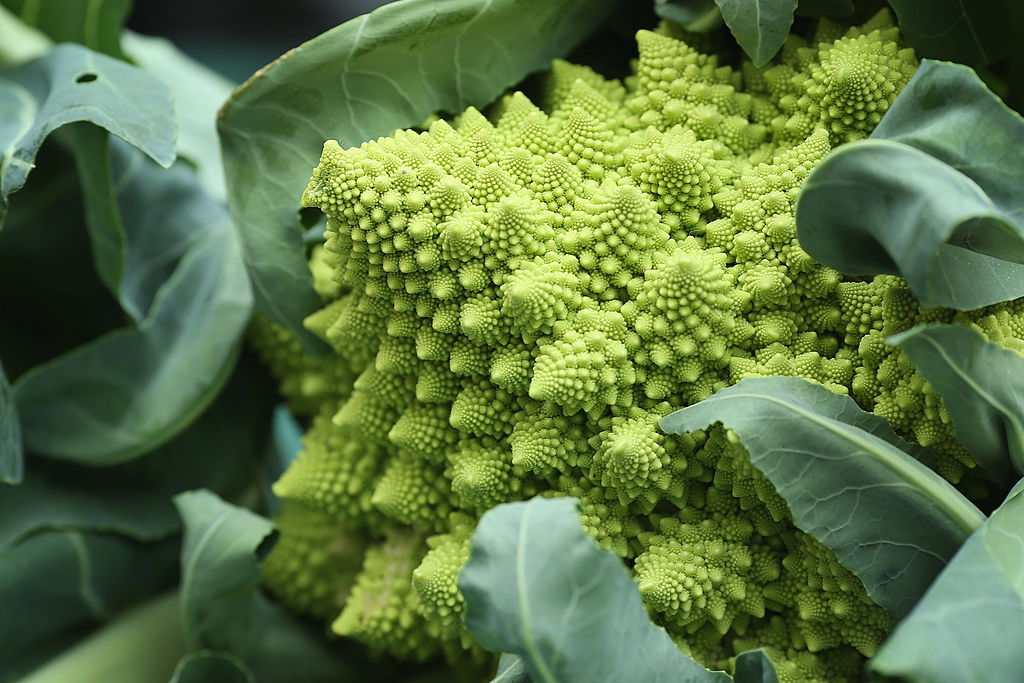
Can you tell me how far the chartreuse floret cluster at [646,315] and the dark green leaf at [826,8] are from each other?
0.02 metres

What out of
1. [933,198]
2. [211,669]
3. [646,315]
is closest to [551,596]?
[646,315]

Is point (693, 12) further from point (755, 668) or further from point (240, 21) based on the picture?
point (240, 21)

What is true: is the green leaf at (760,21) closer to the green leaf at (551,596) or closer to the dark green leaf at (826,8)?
the dark green leaf at (826,8)

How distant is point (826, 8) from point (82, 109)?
77cm

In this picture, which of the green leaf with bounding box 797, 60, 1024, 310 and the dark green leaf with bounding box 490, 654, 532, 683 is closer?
the green leaf with bounding box 797, 60, 1024, 310

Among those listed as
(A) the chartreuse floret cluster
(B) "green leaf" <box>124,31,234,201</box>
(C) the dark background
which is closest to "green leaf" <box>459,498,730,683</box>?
(A) the chartreuse floret cluster

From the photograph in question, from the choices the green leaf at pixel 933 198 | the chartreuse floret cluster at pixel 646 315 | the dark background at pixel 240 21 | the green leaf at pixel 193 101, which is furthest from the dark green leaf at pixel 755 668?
the dark background at pixel 240 21

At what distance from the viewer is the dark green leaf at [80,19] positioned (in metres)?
1.22

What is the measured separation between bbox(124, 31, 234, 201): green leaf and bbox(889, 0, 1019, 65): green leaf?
97cm

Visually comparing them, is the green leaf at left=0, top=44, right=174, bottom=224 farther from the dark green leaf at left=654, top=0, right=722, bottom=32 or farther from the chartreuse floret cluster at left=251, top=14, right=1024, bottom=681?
the dark green leaf at left=654, top=0, right=722, bottom=32

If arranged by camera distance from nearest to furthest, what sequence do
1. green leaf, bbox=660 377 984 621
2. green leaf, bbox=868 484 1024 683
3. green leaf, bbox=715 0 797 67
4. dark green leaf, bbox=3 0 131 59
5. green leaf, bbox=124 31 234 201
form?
green leaf, bbox=868 484 1024 683, green leaf, bbox=660 377 984 621, green leaf, bbox=715 0 797 67, dark green leaf, bbox=3 0 131 59, green leaf, bbox=124 31 234 201

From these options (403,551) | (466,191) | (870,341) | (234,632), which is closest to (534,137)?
(466,191)

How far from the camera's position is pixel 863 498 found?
0.69m

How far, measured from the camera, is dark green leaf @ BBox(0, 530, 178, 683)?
1.05 m
